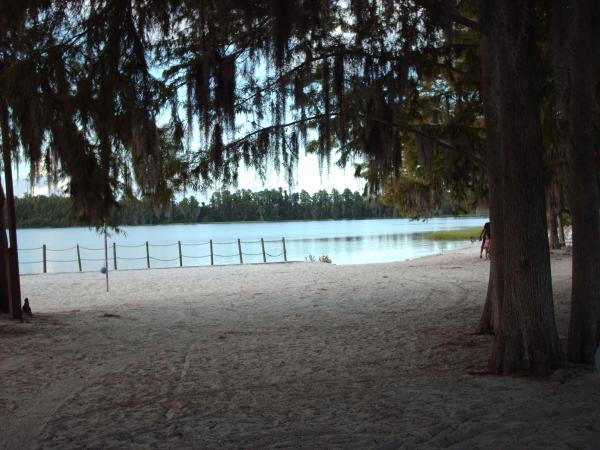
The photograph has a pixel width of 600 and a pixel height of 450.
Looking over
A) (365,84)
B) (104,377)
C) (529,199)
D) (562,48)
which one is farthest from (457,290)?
(562,48)

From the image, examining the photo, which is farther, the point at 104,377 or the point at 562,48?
the point at 104,377

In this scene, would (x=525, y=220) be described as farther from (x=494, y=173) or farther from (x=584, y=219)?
(x=494, y=173)

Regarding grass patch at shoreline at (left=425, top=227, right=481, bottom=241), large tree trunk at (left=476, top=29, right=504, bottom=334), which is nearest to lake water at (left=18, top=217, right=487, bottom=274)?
grass patch at shoreline at (left=425, top=227, right=481, bottom=241)

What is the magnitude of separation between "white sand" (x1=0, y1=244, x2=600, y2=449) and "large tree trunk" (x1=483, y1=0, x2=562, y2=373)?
30 cm

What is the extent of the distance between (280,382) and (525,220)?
2.36 metres

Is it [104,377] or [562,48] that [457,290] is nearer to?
[104,377]

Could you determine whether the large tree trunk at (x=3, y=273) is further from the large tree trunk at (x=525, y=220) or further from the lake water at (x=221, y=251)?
the large tree trunk at (x=525, y=220)

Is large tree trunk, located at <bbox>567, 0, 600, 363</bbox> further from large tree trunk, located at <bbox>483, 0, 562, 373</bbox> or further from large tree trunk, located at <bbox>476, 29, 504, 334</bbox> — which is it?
large tree trunk, located at <bbox>476, 29, 504, 334</bbox>

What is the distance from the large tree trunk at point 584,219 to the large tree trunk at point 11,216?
569cm

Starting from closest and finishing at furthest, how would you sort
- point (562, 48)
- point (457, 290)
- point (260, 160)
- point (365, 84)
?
point (562, 48)
point (365, 84)
point (260, 160)
point (457, 290)

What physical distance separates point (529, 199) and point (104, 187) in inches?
170

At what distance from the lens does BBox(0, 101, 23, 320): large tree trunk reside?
21.1ft

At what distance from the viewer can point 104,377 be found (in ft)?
16.6

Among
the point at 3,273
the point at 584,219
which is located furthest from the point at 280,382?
the point at 3,273
